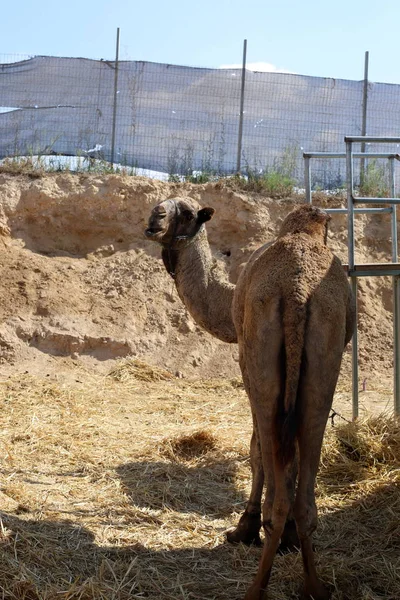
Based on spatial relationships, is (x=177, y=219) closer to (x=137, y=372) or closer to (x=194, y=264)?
(x=194, y=264)

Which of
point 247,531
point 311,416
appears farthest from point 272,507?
point 247,531

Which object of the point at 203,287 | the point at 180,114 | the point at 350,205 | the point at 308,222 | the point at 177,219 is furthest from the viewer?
the point at 180,114

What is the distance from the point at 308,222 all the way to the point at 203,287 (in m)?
2.19

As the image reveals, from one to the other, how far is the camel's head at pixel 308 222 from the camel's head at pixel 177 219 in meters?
1.99

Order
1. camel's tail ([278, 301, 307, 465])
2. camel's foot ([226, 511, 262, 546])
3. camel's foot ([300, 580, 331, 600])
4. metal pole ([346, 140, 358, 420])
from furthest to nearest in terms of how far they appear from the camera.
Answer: metal pole ([346, 140, 358, 420]), camel's foot ([226, 511, 262, 546]), camel's foot ([300, 580, 331, 600]), camel's tail ([278, 301, 307, 465])

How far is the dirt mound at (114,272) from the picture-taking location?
12.5m

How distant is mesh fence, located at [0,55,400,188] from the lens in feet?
53.3

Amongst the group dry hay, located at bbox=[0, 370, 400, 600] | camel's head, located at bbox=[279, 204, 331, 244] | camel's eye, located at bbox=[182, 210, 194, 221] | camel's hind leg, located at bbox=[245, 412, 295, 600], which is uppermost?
camel's eye, located at bbox=[182, 210, 194, 221]

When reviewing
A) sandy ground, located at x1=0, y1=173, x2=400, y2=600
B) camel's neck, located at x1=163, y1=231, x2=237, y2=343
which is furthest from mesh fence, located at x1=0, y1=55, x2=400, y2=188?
camel's neck, located at x1=163, y1=231, x2=237, y2=343

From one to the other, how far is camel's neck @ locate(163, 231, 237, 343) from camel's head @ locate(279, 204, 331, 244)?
1870mm

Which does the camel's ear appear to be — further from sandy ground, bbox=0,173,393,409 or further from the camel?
sandy ground, bbox=0,173,393,409

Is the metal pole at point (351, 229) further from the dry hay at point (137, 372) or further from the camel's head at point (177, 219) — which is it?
the dry hay at point (137, 372)

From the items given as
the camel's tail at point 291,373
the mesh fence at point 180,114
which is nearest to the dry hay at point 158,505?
the camel's tail at point 291,373

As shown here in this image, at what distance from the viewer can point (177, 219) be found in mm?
7008
